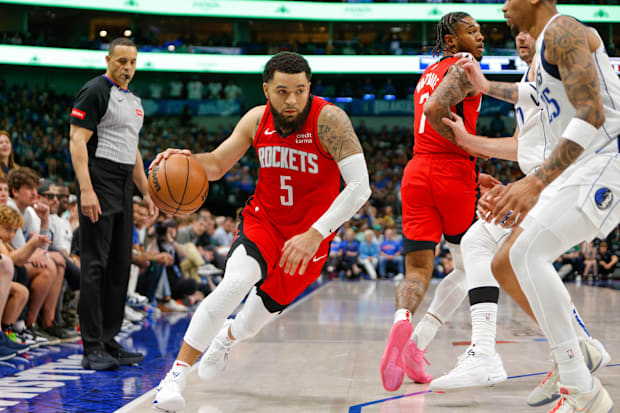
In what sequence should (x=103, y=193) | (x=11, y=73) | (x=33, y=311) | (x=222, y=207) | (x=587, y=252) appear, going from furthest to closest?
(x=11, y=73) < (x=222, y=207) < (x=587, y=252) < (x=33, y=311) < (x=103, y=193)

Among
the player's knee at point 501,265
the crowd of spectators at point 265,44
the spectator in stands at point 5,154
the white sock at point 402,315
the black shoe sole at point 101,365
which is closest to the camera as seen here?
the player's knee at point 501,265

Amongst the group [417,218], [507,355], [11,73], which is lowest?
[507,355]

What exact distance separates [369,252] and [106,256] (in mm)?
11879

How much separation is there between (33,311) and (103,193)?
1.51 m

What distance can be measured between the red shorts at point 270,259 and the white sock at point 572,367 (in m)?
1.43

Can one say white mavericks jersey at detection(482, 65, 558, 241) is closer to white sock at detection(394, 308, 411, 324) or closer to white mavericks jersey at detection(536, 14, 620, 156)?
white mavericks jersey at detection(536, 14, 620, 156)

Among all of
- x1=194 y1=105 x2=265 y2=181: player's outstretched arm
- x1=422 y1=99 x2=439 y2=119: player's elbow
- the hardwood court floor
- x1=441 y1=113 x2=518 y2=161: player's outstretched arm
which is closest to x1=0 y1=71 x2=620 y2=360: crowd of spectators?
the hardwood court floor

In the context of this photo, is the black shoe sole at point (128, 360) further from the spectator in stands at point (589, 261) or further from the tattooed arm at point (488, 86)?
the spectator in stands at point (589, 261)

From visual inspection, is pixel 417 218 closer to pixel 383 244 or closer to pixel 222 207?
pixel 383 244

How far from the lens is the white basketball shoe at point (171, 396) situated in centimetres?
305

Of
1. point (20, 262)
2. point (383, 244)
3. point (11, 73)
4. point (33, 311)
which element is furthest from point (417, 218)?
point (11, 73)

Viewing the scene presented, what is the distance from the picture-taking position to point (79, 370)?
4547 millimetres

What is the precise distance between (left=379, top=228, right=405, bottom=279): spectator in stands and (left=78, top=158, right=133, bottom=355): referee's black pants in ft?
38.0

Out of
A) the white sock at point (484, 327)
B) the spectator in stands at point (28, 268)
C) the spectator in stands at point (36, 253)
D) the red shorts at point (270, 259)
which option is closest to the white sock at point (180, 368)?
the red shorts at point (270, 259)
